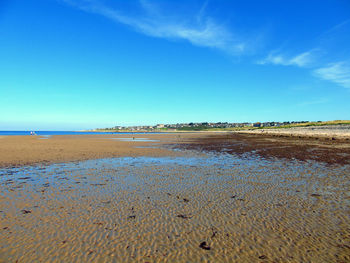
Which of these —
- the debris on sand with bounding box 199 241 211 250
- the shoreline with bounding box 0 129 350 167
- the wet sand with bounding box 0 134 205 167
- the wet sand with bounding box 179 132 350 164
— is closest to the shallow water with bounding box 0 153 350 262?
the debris on sand with bounding box 199 241 211 250

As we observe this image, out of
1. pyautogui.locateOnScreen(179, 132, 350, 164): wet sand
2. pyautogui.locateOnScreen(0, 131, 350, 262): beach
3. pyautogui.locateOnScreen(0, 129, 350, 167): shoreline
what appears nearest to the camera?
pyautogui.locateOnScreen(0, 131, 350, 262): beach

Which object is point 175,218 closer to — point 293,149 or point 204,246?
point 204,246

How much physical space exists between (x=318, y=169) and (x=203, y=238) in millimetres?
13171

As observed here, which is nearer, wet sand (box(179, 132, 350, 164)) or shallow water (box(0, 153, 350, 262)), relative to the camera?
shallow water (box(0, 153, 350, 262))

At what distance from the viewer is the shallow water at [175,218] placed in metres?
5.16

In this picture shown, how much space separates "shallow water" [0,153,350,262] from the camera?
5160mm

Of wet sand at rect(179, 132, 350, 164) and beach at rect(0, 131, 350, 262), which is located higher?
beach at rect(0, 131, 350, 262)

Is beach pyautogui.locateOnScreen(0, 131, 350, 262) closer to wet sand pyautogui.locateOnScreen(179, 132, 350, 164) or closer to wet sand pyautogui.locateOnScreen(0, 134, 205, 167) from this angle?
wet sand pyautogui.locateOnScreen(0, 134, 205, 167)

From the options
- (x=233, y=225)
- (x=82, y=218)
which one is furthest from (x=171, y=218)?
(x=82, y=218)

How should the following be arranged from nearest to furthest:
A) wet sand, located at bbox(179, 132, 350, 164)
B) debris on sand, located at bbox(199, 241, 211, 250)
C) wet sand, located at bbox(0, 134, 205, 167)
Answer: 1. debris on sand, located at bbox(199, 241, 211, 250)
2. wet sand, located at bbox(0, 134, 205, 167)
3. wet sand, located at bbox(179, 132, 350, 164)

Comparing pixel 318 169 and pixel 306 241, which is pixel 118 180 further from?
pixel 318 169

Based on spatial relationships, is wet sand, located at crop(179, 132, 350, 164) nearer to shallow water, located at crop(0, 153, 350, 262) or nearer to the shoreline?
the shoreline

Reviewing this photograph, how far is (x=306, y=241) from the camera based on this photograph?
561 cm

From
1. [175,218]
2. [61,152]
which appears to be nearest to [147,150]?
[61,152]
